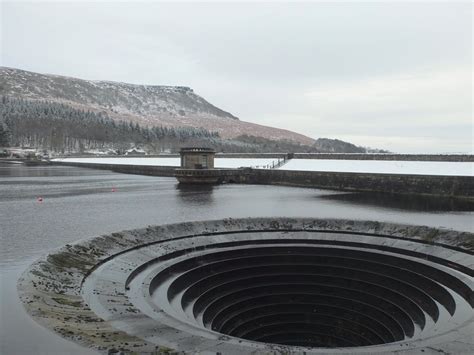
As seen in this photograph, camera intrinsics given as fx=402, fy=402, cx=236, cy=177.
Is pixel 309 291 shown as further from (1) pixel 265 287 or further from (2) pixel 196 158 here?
(2) pixel 196 158

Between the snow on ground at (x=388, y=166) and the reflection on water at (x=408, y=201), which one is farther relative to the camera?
the snow on ground at (x=388, y=166)

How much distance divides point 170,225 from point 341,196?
23136mm

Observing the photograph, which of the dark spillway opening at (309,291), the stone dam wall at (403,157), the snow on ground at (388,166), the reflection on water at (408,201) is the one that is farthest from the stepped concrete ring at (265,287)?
the stone dam wall at (403,157)

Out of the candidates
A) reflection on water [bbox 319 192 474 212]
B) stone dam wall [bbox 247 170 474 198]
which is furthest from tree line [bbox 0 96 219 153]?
reflection on water [bbox 319 192 474 212]

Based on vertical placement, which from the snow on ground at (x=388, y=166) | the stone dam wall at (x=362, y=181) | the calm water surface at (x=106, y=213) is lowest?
the calm water surface at (x=106, y=213)

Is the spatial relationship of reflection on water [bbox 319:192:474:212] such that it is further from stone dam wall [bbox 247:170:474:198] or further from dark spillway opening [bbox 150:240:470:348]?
dark spillway opening [bbox 150:240:470:348]

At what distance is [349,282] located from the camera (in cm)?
1488

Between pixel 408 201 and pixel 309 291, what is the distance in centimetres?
2128

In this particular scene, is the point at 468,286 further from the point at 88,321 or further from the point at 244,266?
the point at 88,321

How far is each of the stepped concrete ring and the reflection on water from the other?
13513 mm

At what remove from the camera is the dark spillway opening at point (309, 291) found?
12.4 meters

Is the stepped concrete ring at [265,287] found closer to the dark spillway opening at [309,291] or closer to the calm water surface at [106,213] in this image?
the dark spillway opening at [309,291]

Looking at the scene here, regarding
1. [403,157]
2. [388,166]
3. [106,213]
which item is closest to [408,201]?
[388,166]

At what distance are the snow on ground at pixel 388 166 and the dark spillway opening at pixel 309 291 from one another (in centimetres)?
2676
